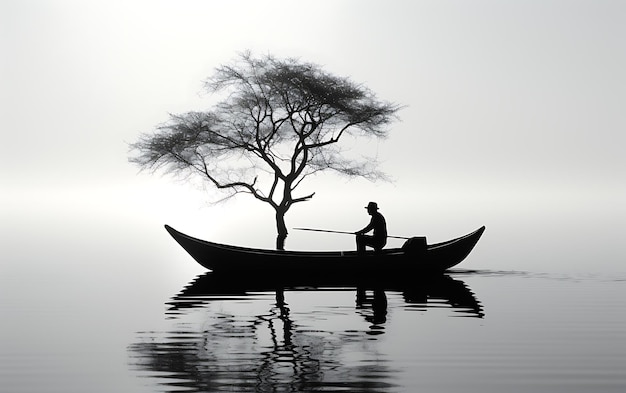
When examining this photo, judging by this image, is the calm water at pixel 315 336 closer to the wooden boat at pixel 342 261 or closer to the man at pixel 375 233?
the wooden boat at pixel 342 261

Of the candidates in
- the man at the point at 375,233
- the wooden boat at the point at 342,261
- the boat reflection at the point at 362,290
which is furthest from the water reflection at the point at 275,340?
the man at the point at 375,233

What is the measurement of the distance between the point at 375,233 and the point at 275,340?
10.2 m

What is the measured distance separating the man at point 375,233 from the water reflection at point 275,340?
126 centimetres

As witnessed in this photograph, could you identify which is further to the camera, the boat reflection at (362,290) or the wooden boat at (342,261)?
the wooden boat at (342,261)

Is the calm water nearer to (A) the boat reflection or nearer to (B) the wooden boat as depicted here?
(A) the boat reflection

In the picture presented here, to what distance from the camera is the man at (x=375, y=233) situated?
25047 millimetres

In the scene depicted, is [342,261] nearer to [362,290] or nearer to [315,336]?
[362,290]

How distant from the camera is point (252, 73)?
1481 inches

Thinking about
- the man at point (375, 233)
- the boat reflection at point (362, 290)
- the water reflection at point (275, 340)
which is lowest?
the water reflection at point (275, 340)

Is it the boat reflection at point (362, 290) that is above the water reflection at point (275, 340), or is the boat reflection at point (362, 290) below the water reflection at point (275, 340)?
above

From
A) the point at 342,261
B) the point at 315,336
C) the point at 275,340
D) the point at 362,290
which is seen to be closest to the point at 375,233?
the point at 342,261

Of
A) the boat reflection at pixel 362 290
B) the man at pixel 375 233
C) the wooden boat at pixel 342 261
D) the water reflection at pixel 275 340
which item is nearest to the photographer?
the water reflection at pixel 275 340

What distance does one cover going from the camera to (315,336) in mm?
16516

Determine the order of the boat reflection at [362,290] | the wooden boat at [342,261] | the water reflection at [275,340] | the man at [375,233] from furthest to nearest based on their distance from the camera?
the wooden boat at [342,261]
the man at [375,233]
the boat reflection at [362,290]
the water reflection at [275,340]
